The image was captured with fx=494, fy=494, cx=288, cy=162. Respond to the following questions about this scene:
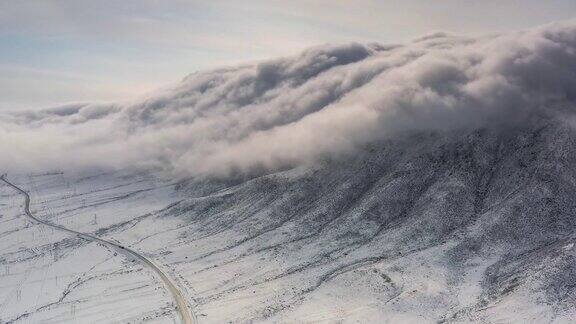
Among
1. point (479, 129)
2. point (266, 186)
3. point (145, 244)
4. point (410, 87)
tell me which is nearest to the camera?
point (145, 244)

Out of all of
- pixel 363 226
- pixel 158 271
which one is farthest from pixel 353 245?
pixel 158 271

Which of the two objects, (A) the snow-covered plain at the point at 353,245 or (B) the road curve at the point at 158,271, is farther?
(B) the road curve at the point at 158,271

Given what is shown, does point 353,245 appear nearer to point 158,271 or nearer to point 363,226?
point 363,226

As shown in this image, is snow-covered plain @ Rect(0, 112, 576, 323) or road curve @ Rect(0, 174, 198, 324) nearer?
snow-covered plain @ Rect(0, 112, 576, 323)

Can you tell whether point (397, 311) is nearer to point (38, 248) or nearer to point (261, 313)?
point (261, 313)

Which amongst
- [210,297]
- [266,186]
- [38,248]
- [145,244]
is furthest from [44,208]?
[210,297]

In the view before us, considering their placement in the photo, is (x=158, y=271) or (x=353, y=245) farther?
(x=353, y=245)

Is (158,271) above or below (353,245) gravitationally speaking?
below

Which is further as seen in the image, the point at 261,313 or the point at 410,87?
the point at 410,87
